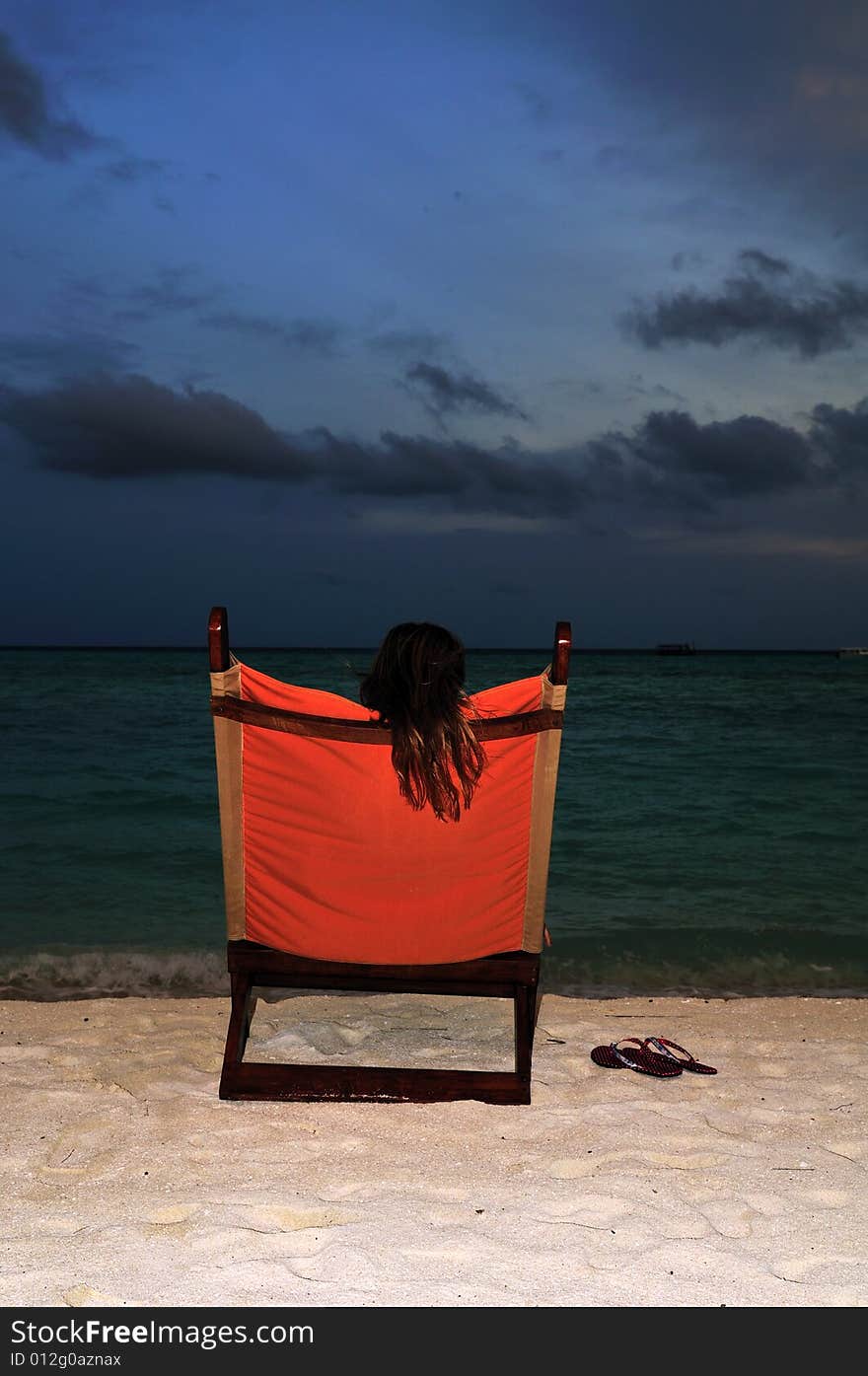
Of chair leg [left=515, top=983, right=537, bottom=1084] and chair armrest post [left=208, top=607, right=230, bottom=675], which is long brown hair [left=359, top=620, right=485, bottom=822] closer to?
chair armrest post [left=208, top=607, right=230, bottom=675]

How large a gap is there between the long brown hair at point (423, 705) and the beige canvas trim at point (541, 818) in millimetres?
244


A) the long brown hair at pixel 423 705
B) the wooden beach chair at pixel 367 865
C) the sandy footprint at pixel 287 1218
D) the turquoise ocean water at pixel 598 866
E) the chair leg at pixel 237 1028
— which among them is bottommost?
the turquoise ocean water at pixel 598 866

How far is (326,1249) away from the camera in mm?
2508

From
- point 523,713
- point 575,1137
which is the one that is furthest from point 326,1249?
point 523,713

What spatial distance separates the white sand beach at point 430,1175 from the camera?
7.80 feet

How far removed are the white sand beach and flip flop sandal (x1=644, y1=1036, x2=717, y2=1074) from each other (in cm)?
4

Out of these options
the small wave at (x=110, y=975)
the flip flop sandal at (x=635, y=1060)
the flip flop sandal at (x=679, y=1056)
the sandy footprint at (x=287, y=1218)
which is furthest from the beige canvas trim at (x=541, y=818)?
the small wave at (x=110, y=975)

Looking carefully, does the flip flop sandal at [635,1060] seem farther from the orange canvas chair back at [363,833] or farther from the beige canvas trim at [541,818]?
the orange canvas chair back at [363,833]

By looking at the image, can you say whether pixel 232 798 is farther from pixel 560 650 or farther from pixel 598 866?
pixel 598 866

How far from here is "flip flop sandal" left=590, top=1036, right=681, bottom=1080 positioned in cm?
379

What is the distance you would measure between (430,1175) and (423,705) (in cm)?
136

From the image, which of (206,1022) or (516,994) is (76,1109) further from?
(516,994)

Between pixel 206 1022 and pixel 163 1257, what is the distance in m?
1.99

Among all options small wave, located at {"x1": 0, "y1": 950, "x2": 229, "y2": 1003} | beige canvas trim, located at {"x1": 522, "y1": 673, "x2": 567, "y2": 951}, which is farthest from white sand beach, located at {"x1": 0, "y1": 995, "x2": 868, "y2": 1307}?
small wave, located at {"x1": 0, "y1": 950, "x2": 229, "y2": 1003}
